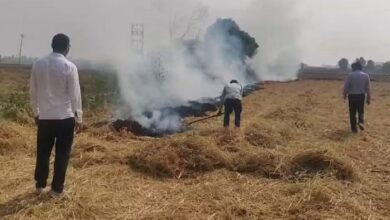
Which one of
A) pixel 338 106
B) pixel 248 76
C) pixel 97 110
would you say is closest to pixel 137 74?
pixel 97 110

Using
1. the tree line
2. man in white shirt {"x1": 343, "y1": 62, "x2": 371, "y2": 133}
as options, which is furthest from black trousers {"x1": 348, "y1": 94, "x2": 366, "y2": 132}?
the tree line

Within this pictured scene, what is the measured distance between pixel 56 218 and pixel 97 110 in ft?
37.4

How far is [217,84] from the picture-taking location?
89.5ft

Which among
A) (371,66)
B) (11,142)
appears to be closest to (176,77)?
(11,142)

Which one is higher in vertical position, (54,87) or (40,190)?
(54,87)

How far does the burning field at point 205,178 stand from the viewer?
552 cm

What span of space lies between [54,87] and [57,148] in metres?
0.75

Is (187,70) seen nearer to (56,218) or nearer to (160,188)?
(160,188)

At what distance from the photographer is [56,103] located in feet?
17.8

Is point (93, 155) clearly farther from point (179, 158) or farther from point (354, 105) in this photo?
point (354, 105)

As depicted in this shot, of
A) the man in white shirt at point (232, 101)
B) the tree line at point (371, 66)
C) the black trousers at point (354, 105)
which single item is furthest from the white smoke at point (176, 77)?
the tree line at point (371, 66)

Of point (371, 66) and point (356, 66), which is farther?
point (371, 66)

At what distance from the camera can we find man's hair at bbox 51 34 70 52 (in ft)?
18.0

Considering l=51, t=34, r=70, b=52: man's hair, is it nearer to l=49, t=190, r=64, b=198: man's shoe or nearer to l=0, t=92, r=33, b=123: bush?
l=49, t=190, r=64, b=198: man's shoe
